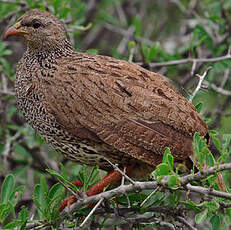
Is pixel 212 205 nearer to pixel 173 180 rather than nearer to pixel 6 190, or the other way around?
pixel 173 180

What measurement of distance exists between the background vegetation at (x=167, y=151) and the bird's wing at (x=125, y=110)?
30cm

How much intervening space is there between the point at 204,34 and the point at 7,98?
246cm

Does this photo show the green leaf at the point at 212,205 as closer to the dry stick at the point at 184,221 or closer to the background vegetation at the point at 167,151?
the background vegetation at the point at 167,151

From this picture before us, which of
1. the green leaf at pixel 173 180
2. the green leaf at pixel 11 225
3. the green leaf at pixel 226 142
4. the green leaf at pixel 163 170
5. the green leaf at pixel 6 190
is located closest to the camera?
the green leaf at pixel 173 180

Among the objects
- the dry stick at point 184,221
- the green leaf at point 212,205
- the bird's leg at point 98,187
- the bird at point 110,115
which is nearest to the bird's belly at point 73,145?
the bird at point 110,115

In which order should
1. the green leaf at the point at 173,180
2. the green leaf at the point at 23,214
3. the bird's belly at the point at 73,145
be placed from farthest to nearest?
the bird's belly at the point at 73,145, the green leaf at the point at 23,214, the green leaf at the point at 173,180

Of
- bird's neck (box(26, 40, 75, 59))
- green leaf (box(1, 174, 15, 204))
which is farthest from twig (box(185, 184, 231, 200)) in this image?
bird's neck (box(26, 40, 75, 59))

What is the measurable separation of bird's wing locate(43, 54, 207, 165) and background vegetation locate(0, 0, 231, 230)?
12.0 inches

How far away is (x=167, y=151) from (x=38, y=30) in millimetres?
1885

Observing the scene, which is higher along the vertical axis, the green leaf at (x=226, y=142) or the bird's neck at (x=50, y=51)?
the bird's neck at (x=50, y=51)

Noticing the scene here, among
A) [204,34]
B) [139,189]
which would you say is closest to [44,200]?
[139,189]

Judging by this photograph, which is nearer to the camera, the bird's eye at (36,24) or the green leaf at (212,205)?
the green leaf at (212,205)

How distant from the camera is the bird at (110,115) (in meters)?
3.95

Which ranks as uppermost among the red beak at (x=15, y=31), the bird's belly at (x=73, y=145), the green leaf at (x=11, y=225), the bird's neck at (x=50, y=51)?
the red beak at (x=15, y=31)
